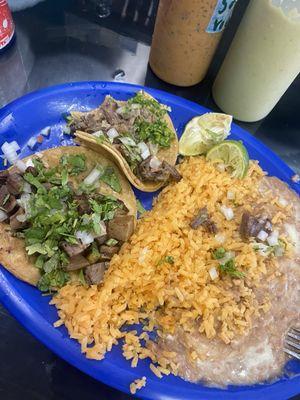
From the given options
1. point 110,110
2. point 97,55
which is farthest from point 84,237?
point 97,55

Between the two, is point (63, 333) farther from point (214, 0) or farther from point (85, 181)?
point (214, 0)

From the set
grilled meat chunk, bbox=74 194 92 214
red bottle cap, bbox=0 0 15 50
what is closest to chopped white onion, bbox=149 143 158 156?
grilled meat chunk, bbox=74 194 92 214

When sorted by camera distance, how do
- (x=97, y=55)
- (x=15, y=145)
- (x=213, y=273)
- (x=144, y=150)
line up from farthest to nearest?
(x=97, y=55) < (x=144, y=150) < (x=15, y=145) < (x=213, y=273)

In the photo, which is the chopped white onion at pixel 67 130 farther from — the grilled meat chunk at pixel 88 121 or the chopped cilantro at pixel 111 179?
the chopped cilantro at pixel 111 179

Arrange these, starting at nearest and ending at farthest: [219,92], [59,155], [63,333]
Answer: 1. [63,333]
2. [59,155]
3. [219,92]

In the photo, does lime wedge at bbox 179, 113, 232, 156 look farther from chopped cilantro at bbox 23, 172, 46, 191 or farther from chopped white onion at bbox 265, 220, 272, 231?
chopped cilantro at bbox 23, 172, 46, 191

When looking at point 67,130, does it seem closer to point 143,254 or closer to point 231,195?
point 143,254

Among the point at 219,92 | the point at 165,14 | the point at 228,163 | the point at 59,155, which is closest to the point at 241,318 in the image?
the point at 228,163
